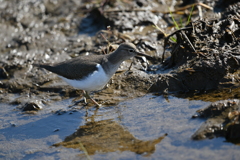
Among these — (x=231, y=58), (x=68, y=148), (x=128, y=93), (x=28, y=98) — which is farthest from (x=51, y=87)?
(x=231, y=58)

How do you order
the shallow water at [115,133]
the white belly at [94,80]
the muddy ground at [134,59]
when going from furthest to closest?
the white belly at [94,80] < the muddy ground at [134,59] < the shallow water at [115,133]

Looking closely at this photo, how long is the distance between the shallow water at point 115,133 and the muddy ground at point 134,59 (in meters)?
0.07

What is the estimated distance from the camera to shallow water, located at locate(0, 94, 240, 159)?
15.9 feet

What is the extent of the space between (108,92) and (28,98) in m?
2.01

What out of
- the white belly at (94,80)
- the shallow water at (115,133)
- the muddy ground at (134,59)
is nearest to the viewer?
the shallow water at (115,133)

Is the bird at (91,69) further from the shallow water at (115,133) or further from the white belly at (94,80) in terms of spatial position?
the shallow water at (115,133)

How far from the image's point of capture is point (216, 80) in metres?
6.70

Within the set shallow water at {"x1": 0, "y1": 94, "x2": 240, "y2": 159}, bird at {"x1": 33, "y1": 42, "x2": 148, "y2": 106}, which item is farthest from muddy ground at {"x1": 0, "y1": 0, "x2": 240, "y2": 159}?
bird at {"x1": 33, "y1": 42, "x2": 148, "y2": 106}

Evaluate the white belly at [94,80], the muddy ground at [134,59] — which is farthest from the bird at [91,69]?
the muddy ground at [134,59]

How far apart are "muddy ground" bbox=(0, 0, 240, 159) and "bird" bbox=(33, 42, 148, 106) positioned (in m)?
0.57

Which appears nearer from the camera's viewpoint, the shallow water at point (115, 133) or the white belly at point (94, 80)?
the shallow water at point (115, 133)

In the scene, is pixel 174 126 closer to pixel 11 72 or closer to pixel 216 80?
pixel 216 80

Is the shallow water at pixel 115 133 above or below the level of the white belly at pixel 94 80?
below

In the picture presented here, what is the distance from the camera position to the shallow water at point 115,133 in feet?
15.9
